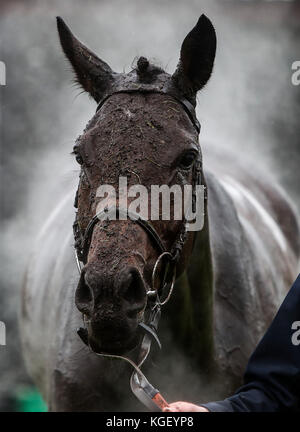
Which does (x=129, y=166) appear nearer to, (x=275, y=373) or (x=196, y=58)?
(x=196, y=58)

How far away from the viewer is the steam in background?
5.70 meters

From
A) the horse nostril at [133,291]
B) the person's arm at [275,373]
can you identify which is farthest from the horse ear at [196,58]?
the person's arm at [275,373]

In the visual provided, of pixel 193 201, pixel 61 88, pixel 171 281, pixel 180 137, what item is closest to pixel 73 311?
pixel 171 281

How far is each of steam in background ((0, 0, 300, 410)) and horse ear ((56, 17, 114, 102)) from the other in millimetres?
2878

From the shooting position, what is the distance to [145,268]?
2.05m

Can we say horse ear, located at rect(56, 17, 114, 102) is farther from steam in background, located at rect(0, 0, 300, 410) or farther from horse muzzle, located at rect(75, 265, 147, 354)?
steam in background, located at rect(0, 0, 300, 410)

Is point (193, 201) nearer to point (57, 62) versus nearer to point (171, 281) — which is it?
point (171, 281)

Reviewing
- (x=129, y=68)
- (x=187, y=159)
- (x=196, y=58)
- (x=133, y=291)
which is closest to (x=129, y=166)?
(x=187, y=159)

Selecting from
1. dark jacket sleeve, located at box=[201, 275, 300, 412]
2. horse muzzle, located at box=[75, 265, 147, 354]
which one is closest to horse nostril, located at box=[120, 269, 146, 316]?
horse muzzle, located at box=[75, 265, 147, 354]

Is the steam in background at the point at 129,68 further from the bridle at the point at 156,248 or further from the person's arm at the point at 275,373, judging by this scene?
the person's arm at the point at 275,373

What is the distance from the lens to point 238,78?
605cm

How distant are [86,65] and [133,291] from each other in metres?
1.04

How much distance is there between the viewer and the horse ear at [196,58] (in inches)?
93.4

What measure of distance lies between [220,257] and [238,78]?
3298mm
